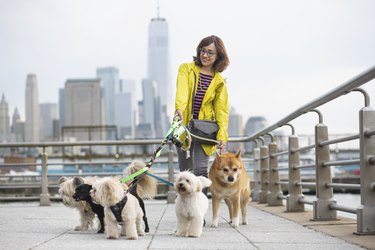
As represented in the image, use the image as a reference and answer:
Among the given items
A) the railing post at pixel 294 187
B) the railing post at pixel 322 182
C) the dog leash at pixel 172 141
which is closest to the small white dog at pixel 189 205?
the dog leash at pixel 172 141

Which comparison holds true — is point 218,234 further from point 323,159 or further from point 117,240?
point 323,159

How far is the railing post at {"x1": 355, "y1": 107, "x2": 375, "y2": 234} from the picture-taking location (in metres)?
4.40

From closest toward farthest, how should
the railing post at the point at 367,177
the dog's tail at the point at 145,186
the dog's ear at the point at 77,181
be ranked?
the railing post at the point at 367,177
the dog's tail at the point at 145,186
the dog's ear at the point at 77,181

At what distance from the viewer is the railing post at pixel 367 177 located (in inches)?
173

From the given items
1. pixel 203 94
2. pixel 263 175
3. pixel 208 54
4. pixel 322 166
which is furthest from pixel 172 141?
pixel 263 175

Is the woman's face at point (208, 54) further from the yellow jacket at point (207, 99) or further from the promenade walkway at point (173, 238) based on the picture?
the promenade walkway at point (173, 238)

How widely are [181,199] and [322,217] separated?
170cm

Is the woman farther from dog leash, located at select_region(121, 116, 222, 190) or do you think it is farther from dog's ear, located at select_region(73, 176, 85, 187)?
dog's ear, located at select_region(73, 176, 85, 187)

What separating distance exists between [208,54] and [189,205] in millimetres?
1558

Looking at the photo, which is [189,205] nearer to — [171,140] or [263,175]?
[171,140]

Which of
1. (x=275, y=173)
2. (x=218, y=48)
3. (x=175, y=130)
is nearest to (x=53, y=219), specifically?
(x=175, y=130)

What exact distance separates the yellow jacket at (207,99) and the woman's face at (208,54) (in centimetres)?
13

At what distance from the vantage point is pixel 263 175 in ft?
31.2

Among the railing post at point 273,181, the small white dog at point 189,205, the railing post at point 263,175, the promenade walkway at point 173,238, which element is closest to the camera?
the promenade walkway at point 173,238
